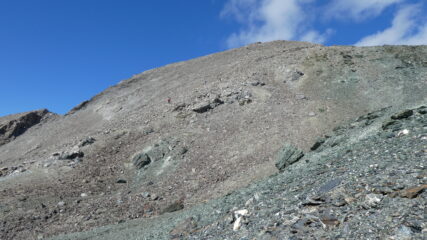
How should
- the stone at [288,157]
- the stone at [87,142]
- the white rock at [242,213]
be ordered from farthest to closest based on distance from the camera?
1. the stone at [87,142]
2. the stone at [288,157]
3. the white rock at [242,213]

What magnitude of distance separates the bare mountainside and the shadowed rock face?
7.03 feet

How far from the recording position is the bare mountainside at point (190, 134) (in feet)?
65.4

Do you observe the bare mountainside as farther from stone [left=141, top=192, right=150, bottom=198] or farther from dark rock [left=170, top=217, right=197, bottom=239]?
dark rock [left=170, top=217, right=197, bottom=239]

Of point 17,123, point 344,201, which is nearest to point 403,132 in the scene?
point 344,201

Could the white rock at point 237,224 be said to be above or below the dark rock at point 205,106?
below

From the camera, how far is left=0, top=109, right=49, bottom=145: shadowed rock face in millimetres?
43397

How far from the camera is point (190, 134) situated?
1046 inches

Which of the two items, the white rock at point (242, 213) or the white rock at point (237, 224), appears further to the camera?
the white rock at point (242, 213)

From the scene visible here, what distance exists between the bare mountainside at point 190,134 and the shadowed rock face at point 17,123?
214 centimetres

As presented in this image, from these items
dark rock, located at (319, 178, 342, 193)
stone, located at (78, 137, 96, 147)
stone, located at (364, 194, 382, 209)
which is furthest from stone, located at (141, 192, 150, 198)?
stone, located at (364, 194, 382, 209)

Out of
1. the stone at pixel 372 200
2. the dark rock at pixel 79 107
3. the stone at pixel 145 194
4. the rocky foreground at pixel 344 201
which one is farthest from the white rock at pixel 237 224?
the dark rock at pixel 79 107

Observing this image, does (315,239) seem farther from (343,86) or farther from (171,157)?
(343,86)

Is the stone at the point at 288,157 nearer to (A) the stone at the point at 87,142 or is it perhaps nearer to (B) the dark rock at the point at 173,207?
(B) the dark rock at the point at 173,207

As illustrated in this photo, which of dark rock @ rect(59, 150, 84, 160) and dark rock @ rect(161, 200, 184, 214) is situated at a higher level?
dark rock @ rect(59, 150, 84, 160)
